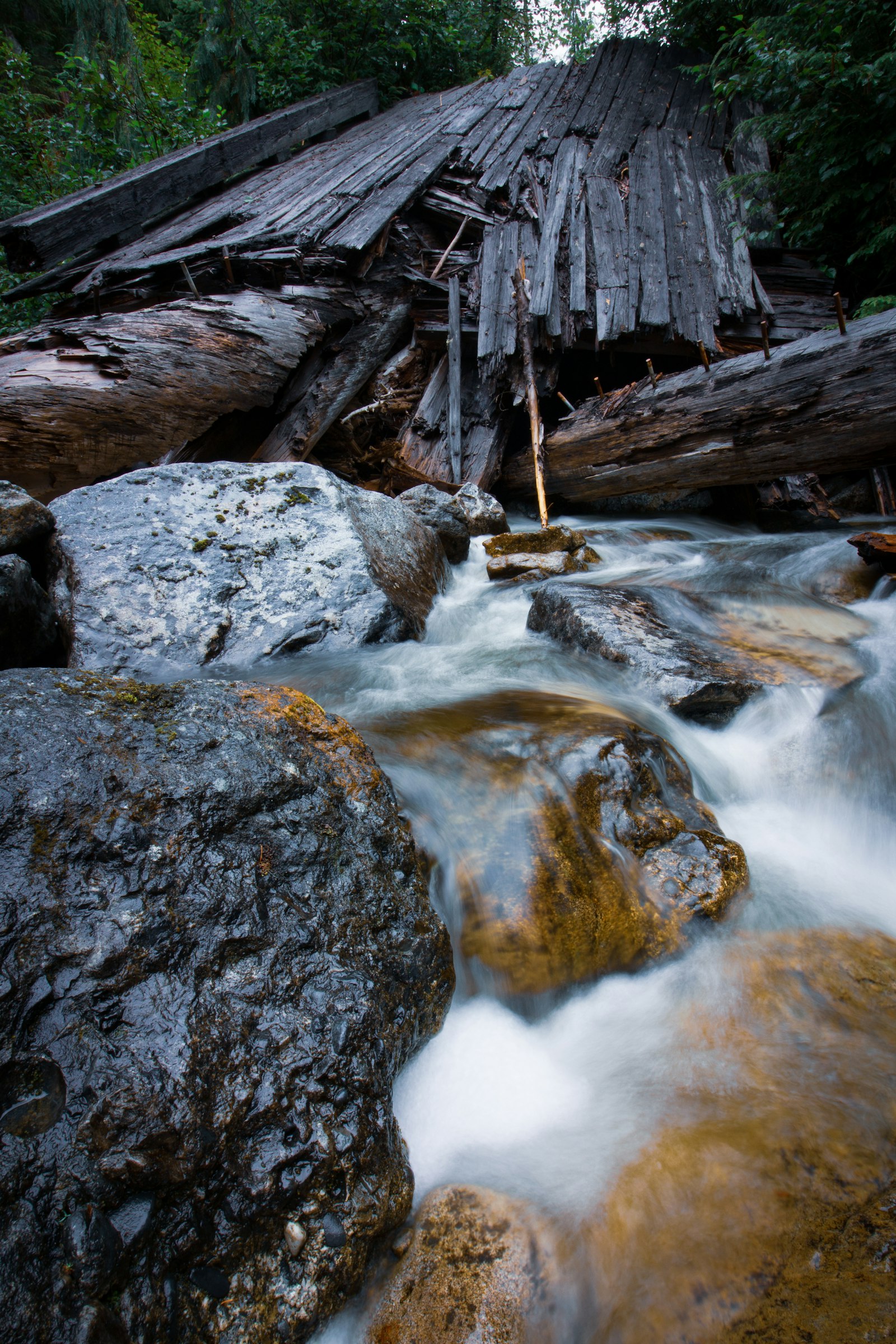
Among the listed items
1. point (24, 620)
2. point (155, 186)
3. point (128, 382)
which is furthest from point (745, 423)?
point (155, 186)

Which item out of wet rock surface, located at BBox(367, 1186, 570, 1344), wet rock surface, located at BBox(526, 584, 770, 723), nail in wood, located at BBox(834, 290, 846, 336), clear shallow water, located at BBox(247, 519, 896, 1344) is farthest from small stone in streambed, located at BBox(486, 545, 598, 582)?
wet rock surface, located at BBox(367, 1186, 570, 1344)

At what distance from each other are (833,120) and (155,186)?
8.50 meters

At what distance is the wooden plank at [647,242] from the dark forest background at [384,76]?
1.03m

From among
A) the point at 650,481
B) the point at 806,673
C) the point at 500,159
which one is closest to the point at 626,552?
the point at 650,481

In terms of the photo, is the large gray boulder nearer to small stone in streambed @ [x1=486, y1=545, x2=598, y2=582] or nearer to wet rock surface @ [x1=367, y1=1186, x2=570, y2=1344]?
small stone in streambed @ [x1=486, y1=545, x2=598, y2=582]

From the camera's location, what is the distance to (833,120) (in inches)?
232

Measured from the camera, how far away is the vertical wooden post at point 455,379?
7348 mm

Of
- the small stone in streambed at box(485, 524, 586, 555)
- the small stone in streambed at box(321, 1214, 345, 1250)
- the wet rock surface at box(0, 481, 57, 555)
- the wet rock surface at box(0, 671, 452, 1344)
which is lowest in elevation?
the small stone in streambed at box(321, 1214, 345, 1250)

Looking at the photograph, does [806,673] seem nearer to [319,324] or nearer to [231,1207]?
[231,1207]

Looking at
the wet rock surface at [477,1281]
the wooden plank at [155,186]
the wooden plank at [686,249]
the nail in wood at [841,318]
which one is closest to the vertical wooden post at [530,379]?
the wooden plank at [686,249]

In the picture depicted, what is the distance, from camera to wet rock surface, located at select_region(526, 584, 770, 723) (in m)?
3.11

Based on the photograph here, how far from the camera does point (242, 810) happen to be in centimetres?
170

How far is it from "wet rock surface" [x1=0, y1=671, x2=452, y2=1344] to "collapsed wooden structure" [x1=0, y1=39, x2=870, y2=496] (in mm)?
5032

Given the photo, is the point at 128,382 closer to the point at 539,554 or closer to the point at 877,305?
the point at 539,554
